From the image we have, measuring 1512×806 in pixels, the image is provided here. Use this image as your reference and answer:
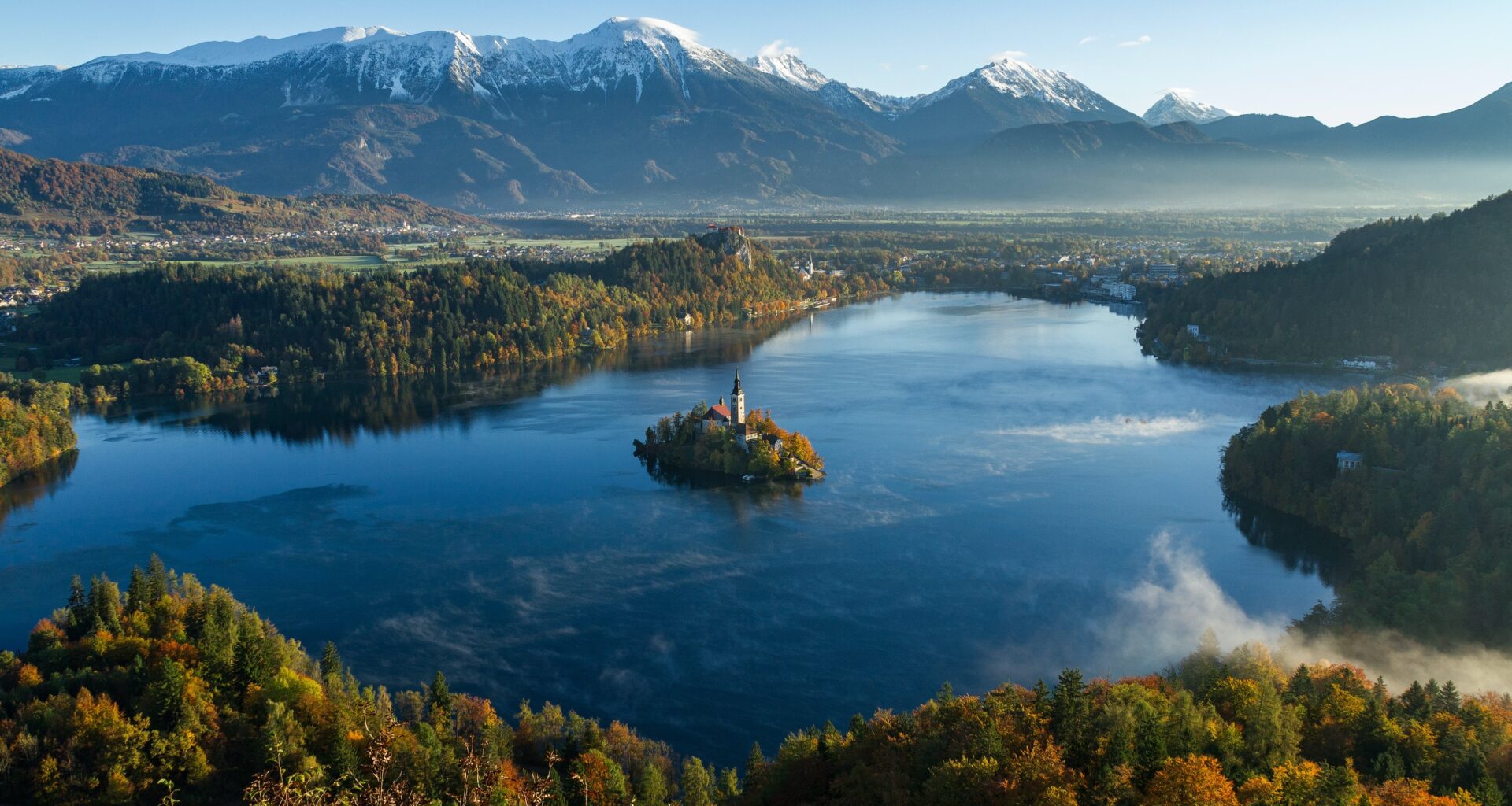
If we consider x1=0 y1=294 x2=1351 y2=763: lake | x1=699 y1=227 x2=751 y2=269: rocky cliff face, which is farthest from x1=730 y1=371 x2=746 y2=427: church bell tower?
x1=699 y1=227 x2=751 y2=269: rocky cliff face

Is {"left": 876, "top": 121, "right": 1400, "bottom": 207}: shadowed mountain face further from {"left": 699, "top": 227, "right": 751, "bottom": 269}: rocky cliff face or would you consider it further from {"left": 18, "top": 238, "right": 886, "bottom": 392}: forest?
{"left": 18, "top": 238, "right": 886, "bottom": 392}: forest

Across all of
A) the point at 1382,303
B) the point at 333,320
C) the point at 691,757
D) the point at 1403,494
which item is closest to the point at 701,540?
the point at 691,757

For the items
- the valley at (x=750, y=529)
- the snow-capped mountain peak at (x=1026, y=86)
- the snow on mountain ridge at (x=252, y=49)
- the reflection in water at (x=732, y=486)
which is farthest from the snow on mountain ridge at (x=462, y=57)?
the reflection in water at (x=732, y=486)

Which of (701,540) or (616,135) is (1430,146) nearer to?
(616,135)

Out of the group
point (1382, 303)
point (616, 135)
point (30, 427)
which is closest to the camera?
point (30, 427)

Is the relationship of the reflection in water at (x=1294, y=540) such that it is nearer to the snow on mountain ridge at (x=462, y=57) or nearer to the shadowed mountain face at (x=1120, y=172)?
the shadowed mountain face at (x=1120, y=172)
